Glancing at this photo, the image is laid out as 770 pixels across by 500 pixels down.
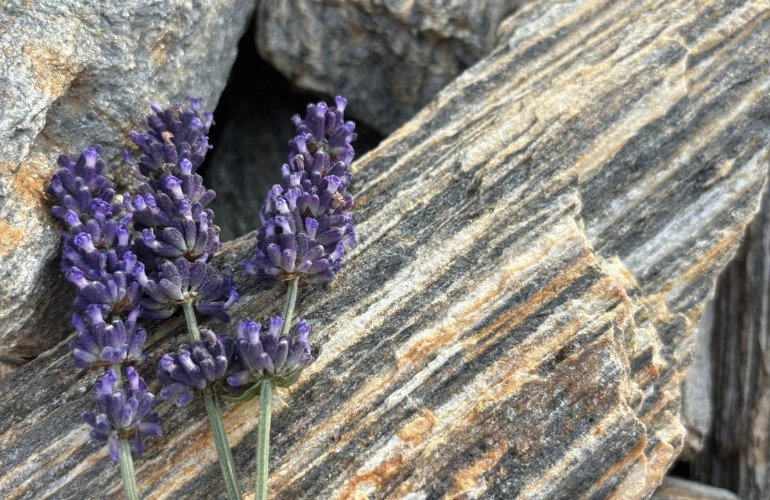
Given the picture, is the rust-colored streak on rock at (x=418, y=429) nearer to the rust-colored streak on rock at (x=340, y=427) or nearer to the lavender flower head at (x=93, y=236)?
the rust-colored streak on rock at (x=340, y=427)

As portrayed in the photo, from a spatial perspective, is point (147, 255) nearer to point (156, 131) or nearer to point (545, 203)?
point (156, 131)

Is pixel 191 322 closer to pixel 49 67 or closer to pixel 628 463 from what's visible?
pixel 49 67

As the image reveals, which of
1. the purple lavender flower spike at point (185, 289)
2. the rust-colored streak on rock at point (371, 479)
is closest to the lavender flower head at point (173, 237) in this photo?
the purple lavender flower spike at point (185, 289)

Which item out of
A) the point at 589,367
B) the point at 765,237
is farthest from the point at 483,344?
the point at 765,237

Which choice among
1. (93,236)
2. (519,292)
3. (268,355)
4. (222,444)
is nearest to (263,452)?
(222,444)

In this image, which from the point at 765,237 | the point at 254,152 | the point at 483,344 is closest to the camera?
the point at 483,344

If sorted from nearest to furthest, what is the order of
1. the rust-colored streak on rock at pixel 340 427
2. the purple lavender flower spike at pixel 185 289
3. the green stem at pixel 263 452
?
the green stem at pixel 263 452
the purple lavender flower spike at pixel 185 289
the rust-colored streak on rock at pixel 340 427
